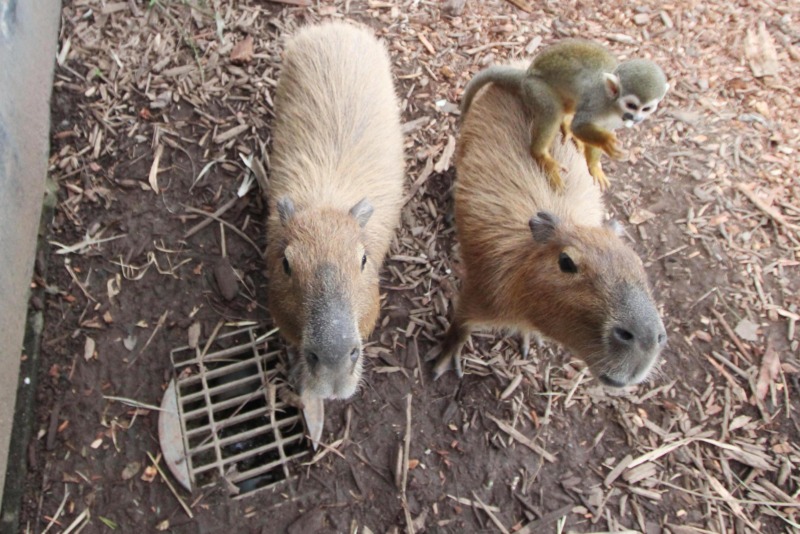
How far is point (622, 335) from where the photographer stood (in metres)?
2.73

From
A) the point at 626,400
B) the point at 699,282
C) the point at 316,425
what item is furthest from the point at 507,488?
the point at 699,282

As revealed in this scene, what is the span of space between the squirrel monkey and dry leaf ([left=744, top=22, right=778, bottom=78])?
253 centimetres

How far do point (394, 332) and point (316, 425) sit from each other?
0.87 meters

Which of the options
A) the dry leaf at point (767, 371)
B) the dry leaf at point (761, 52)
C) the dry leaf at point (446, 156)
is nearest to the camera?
the dry leaf at point (767, 371)

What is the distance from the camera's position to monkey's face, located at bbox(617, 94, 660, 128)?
3.22 metres

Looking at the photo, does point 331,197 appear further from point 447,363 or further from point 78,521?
point 78,521

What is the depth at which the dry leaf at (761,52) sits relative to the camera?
17.2 feet

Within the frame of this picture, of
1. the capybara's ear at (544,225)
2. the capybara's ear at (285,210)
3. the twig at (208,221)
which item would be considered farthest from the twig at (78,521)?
the capybara's ear at (544,225)

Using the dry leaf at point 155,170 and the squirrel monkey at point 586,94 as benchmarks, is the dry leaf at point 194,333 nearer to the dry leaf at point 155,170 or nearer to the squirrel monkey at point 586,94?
the dry leaf at point 155,170

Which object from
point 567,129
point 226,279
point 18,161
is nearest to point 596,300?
point 567,129

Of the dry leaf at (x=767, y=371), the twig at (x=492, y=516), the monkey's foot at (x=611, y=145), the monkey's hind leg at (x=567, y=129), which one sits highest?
the monkey's foot at (x=611, y=145)

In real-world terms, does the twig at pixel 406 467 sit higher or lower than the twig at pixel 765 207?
lower

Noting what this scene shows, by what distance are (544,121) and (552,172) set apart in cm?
34

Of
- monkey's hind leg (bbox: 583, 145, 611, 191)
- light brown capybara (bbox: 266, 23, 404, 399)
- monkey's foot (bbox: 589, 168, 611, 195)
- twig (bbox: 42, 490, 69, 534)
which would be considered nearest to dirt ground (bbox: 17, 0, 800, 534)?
twig (bbox: 42, 490, 69, 534)
